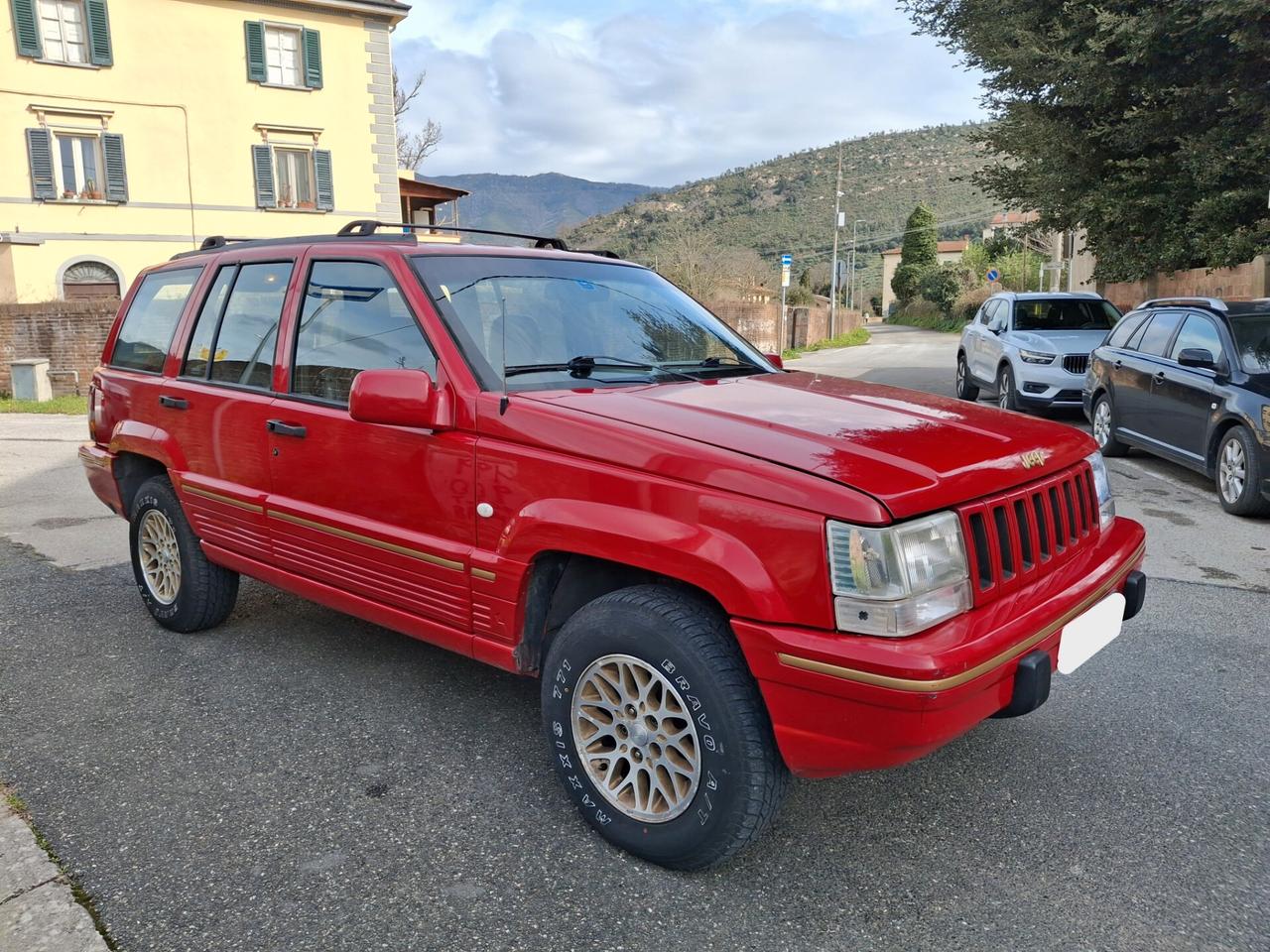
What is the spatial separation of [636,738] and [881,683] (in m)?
0.76

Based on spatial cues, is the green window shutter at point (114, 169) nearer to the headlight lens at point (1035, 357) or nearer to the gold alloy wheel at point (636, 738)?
the headlight lens at point (1035, 357)

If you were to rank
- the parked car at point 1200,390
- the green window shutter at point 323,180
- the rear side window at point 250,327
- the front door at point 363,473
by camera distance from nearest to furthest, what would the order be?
the front door at point 363,473
the rear side window at point 250,327
the parked car at point 1200,390
the green window shutter at point 323,180

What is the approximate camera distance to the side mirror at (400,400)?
114 inches

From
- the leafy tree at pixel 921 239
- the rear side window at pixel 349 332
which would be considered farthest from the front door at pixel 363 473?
the leafy tree at pixel 921 239

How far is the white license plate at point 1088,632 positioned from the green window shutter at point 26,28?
27.0m

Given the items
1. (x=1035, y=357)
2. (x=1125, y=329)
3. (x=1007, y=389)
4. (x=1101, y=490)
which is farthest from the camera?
(x=1007, y=389)

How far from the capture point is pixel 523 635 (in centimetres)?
297

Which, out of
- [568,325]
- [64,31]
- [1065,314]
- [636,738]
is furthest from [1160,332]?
[64,31]

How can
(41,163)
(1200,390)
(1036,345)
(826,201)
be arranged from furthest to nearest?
1. (826,201)
2. (41,163)
3. (1036,345)
4. (1200,390)

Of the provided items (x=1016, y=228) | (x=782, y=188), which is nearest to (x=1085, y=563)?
(x=1016, y=228)

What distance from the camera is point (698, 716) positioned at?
8.07ft

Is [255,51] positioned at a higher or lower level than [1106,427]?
higher

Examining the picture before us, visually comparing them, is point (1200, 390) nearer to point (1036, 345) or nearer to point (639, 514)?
point (1036, 345)

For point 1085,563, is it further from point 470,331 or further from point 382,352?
point 382,352
